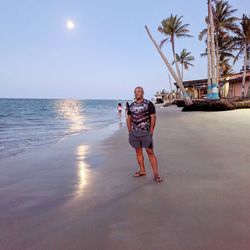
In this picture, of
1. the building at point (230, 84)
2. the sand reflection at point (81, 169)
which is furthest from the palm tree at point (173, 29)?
the sand reflection at point (81, 169)

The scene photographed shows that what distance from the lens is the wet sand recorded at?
2.68m

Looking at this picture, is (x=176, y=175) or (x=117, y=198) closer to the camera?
(x=117, y=198)

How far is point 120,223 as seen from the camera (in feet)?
9.97

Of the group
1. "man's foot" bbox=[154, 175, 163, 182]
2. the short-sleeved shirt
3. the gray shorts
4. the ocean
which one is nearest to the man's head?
the short-sleeved shirt

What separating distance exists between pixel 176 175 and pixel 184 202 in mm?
1338

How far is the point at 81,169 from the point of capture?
5707 millimetres

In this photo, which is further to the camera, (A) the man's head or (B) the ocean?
(B) the ocean

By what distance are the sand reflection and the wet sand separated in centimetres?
2

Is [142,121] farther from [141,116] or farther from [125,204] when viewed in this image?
[125,204]

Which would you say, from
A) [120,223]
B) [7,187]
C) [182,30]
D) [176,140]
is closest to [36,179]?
[7,187]

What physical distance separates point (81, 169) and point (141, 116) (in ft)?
6.58

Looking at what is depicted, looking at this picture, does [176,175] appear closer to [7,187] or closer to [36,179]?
[36,179]

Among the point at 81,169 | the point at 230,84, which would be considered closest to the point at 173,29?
the point at 230,84

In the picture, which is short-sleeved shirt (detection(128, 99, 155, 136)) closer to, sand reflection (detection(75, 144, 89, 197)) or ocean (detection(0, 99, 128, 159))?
sand reflection (detection(75, 144, 89, 197))
